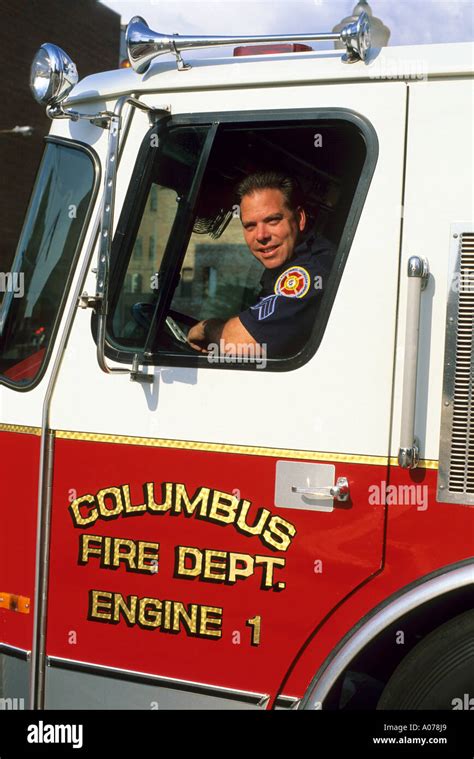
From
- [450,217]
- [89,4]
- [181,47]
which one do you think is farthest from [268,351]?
[89,4]

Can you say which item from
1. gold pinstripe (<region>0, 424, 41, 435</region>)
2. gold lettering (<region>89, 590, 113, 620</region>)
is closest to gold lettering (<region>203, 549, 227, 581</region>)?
gold lettering (<region>89, 590, 113, 620</region>)

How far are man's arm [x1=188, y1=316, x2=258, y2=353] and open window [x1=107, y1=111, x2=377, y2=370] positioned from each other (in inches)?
1.8

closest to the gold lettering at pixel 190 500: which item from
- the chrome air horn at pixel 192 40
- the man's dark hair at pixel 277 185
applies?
the man's dark hair at pixel 277 185

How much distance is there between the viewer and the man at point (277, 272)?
7.79 ft

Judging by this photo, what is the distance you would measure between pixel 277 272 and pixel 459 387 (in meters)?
0.75

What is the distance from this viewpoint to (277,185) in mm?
2654

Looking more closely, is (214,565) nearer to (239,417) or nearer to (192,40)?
(239,417)

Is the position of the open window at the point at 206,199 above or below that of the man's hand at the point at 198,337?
above

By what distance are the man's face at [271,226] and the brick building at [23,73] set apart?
815 cm

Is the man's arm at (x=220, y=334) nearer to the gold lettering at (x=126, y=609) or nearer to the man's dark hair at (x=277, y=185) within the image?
the man's dark hair at (x=277, y=185)

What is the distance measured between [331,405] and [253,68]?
1.05 meters

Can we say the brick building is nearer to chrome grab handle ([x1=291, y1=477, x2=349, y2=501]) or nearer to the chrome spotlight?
the chrome spotlight

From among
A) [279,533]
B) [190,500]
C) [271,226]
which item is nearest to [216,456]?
[190,500]

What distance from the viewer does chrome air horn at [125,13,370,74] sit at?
2246mm
